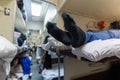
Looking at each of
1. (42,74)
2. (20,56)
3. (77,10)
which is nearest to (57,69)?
(42,74)

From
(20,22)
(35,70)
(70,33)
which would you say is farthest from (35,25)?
(70,33)

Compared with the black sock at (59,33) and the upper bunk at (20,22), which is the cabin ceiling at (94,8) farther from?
the black sock at (59,33)

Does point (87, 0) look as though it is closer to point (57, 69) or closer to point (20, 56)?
point (57, 69)

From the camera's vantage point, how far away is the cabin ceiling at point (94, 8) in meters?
1.58

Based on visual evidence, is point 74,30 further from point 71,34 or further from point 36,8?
point 36,8

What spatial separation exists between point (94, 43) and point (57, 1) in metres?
1.08

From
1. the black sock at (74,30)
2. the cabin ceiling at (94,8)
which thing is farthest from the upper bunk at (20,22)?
the black sock at (74,30)

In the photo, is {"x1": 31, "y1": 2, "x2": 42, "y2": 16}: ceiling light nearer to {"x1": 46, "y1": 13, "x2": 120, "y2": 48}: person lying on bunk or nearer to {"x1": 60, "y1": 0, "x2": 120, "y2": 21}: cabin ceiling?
{"x1": 60, "y1": 0, "x2": 120, "y2": 21}: cabin ceiling

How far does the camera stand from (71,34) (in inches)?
29.4

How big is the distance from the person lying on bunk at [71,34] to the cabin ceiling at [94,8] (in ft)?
2.47

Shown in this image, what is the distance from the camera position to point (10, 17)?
1333 millimetres

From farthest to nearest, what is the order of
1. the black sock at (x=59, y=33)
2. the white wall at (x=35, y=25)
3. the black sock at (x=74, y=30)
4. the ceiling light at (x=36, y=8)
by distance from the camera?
the ceiling light at (x=36, y=8) → the white wall at (x=35, y=25) → the black sock at (x=59, y=33) → the black sock at (x=74, y=30)

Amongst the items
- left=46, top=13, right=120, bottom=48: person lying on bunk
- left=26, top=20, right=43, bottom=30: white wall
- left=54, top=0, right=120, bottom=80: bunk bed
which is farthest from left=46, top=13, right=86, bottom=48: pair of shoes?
left=54, top=0, right=120, bottom=80: bunk bed

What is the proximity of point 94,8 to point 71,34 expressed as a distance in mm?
1164
